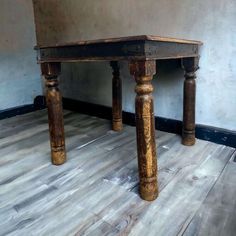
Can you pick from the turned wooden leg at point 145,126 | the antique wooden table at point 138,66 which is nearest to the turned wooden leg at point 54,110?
the antique wooden table at point 138,66

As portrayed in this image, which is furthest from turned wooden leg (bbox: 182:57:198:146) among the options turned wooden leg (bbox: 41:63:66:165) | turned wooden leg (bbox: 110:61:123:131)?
turned wooden leg (bbox: 41:63:66:165)

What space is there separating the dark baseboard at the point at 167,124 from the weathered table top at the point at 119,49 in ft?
1.76

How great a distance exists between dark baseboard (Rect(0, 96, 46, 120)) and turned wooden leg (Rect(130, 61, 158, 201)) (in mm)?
1751

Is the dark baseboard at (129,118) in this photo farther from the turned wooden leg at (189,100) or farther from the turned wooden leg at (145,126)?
the turned wooden leg at (145,126)

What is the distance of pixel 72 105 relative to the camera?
240 cm

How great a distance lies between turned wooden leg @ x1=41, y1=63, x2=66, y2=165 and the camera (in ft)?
3.89

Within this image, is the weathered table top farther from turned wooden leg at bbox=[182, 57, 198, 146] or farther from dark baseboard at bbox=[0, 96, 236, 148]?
dark baseboard at bbox=[0, 96, 236, 148]

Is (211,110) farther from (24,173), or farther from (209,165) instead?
(24,173)

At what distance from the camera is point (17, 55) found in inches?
93.9

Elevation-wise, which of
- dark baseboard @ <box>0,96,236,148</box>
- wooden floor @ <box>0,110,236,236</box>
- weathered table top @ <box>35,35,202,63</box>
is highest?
weathered table top @ <box>35,35,202,63</box>

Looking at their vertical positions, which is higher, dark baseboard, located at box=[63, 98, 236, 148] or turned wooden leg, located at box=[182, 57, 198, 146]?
turned wooden leg, located at box=[182, 57, 198, 146]

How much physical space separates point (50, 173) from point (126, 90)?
→ 0.92 meters

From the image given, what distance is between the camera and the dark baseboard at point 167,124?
4.85 ft

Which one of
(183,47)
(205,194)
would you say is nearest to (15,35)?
(183,47)
